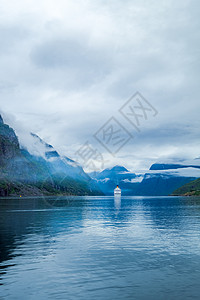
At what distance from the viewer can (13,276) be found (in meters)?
27.4

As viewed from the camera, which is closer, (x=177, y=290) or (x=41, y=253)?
(x=177, y=290)

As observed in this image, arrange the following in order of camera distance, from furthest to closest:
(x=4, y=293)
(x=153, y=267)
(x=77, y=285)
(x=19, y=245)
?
(x=19, y=245) < (x=153, y=267) < (x=77, y=285) < (x=4, y=293)

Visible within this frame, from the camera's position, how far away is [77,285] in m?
25.1

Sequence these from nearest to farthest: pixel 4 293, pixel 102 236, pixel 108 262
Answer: pixel 4 293
pixel 108 262
pixel 102 236

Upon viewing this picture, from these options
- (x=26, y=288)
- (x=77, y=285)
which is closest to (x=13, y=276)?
(x=26, y=288)

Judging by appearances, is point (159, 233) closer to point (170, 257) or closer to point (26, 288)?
point (170, 257)

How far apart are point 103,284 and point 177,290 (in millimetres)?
6521

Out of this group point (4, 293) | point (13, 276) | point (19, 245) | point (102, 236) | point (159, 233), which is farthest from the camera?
point (159, 233)

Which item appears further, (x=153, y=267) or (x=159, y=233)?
(x=159, y=233)

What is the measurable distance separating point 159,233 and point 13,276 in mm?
36104

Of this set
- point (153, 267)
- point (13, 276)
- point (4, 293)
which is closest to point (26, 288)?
point (4, 293)

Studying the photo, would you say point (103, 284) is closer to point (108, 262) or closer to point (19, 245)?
point (108, 262)

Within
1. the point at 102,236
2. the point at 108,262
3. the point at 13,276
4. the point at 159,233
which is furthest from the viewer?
the point at 159,233

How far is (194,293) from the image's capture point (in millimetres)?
23047
